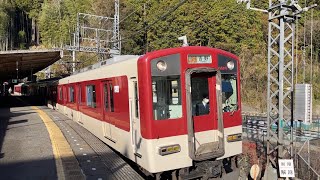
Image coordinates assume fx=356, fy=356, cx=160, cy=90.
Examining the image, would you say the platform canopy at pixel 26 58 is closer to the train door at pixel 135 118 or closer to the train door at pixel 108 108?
the train door at pixel 108 108

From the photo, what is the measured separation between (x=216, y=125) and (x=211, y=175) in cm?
102

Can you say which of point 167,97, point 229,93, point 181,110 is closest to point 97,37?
point 229,93

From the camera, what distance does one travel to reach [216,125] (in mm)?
7402

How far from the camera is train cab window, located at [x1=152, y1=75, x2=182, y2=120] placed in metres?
6.83

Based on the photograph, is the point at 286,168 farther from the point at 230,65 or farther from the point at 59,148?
the point at 59,148

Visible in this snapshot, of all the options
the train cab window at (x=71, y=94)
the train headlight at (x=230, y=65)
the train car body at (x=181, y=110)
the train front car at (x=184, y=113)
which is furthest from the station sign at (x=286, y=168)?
the train cab window at (x=71, y=94)

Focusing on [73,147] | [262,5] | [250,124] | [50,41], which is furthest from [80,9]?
[73,147]

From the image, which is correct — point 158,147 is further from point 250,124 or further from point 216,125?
point 250,124

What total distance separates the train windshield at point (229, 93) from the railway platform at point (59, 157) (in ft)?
7.88

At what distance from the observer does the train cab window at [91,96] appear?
11523 millimetres

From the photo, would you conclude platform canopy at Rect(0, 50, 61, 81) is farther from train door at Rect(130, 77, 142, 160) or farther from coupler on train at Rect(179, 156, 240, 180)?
coupler on train at Rect(179, 156, 240, 180)

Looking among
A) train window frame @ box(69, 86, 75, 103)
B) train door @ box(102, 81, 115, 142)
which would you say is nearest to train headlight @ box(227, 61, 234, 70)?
train door @ box(102, 81, 115, 142)

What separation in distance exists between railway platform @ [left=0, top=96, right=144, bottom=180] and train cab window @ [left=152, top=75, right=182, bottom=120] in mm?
1467

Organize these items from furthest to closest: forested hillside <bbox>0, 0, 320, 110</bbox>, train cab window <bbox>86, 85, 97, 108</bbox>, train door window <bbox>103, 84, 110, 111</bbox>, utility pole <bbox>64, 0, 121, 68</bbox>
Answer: forested hillside <bbox>0, 0, 320, 110</bbox>
utility pole <bbox>64, 0, 121, 68</bbox>
train cab window <bbox>86, 85, 97, 108</bbox>
train door window <bbox>103, 84, 110, 111</bbox>
